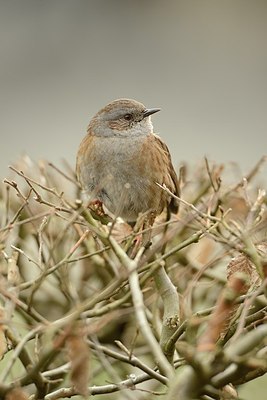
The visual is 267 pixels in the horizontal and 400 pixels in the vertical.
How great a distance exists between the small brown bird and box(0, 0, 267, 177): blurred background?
3557 millimetres

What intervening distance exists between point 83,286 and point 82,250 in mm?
212

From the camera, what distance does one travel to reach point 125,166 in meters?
3.42

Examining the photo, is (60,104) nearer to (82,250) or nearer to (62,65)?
(62,65)

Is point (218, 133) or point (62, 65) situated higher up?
point (62, 65)

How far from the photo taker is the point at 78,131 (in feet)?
25.6

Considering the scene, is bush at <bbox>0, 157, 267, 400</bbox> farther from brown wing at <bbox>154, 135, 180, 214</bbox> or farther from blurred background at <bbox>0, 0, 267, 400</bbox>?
blurred background at <bbox>0, 0, 267, 400</bbox>

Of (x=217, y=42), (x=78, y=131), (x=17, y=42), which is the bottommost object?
(x=78, y=131)

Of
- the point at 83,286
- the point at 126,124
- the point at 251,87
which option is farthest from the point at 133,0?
the point at 83,286

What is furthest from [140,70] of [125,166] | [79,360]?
[79,360]

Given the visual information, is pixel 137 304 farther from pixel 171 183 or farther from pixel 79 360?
pixel 171 183

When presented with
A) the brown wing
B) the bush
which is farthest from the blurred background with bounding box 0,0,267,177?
the bush

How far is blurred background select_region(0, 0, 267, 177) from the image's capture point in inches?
308

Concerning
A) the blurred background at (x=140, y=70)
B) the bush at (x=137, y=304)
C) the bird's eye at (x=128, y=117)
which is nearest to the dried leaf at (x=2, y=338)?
the bush at (x=137, y=304)

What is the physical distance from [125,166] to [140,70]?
18.3 ft
